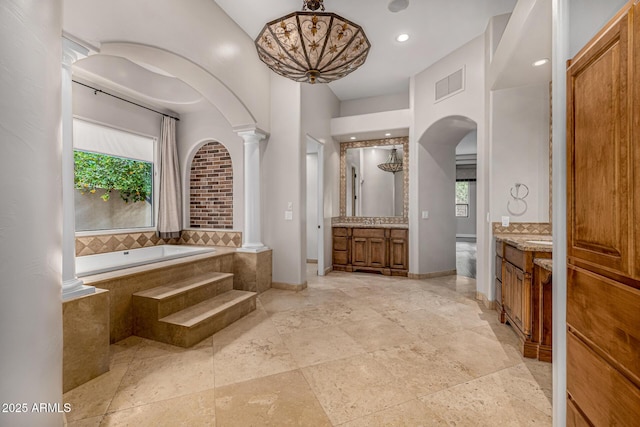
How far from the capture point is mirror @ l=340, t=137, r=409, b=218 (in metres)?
5.31

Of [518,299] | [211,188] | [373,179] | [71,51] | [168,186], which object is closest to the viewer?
[71,51]

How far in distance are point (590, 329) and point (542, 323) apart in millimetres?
1316

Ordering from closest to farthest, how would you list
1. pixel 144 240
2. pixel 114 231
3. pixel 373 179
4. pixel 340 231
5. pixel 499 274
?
pixel 499 274 → pixel 114 231 → pixel 144 240 → pixel 340 231 → pixel 373 179

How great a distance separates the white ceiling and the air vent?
35 centimetres

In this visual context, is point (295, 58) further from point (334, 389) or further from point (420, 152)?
point (420, 152)

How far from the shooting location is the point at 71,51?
6.24 feet

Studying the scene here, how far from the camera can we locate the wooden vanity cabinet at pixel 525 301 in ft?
7.33

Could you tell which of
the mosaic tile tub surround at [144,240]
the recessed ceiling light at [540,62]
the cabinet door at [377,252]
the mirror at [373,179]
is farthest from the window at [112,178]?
the recessed ceiling light at [540,62]

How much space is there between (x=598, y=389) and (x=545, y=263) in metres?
1.19

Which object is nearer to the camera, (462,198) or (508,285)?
(508,285)

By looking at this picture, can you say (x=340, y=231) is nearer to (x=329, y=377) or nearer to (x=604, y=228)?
(x=329, y=377)

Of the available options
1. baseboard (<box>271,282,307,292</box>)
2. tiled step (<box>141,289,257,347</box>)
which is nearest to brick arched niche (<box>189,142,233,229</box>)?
baseboard (<box>271,282,307,292</box>)

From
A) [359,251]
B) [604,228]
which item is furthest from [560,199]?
[359,251]

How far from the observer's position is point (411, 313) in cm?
325
